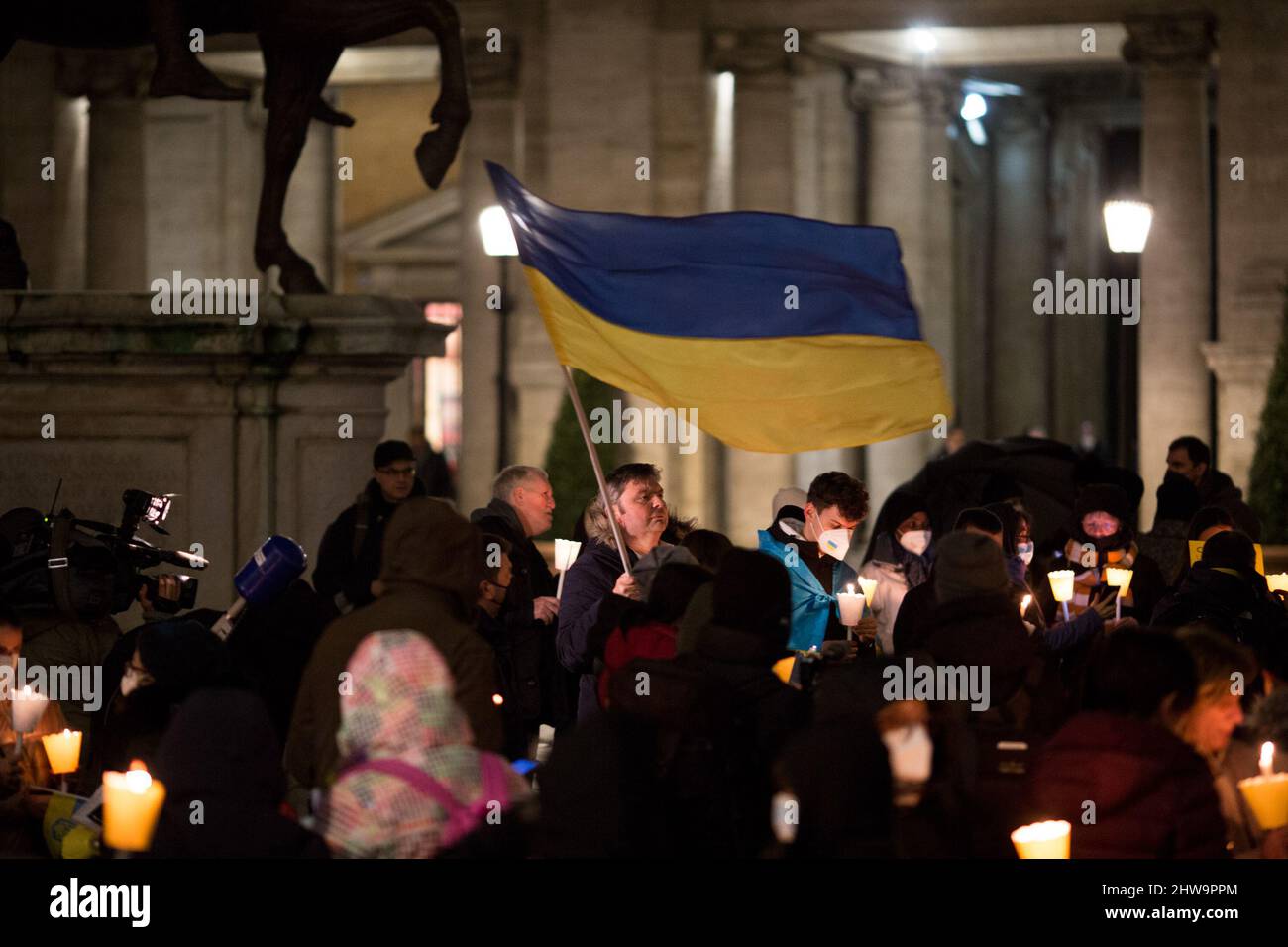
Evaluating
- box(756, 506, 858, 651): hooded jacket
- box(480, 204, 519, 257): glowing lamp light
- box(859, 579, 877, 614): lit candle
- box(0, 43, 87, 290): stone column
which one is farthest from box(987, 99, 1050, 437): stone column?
box(859, 579, 877, 614): lit candle

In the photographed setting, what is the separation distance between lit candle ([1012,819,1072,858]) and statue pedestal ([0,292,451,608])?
20.6 ft

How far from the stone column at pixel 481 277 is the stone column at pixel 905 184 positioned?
6609 mm

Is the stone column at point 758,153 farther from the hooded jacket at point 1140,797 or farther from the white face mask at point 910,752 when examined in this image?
the white face mask at point 910,752

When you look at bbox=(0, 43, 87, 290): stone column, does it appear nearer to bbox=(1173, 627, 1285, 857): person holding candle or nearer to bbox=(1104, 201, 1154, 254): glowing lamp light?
bbox=(1104, 201, 1154, 254): glowing lamp light

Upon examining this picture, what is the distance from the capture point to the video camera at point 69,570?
27.6ft

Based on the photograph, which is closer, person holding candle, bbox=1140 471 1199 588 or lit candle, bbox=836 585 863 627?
lit candle, bbox=836 585 863 627

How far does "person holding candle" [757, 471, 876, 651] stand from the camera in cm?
959

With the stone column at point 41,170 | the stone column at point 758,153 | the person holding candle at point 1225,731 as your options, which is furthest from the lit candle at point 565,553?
the stone column at point 41,170

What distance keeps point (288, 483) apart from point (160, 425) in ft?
2.31

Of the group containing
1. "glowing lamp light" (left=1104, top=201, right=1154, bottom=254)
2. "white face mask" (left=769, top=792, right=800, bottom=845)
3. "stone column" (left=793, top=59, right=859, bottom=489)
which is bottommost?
"white face mask" (left=769, top=792, right=800, bottom=845)

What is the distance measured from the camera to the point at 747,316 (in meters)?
9.84

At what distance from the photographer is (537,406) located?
2480 centimetres

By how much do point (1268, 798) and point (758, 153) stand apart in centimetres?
2049

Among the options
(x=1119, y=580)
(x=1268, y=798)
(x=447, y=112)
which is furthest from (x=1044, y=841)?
(x=447, y=112)
